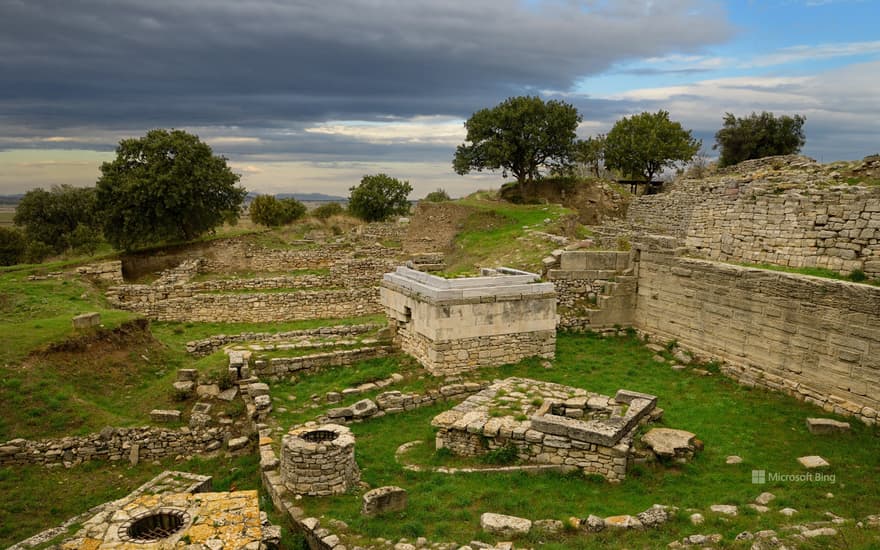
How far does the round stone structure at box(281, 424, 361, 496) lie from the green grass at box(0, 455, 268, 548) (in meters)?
0.80

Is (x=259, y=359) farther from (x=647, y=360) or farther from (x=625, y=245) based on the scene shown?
(x=625, y=245)

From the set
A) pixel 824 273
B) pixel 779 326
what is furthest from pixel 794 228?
pixel 779 326

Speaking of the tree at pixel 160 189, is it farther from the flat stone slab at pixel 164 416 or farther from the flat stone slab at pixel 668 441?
the flat stone slab at pixel 668 441

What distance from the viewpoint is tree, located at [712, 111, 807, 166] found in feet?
119

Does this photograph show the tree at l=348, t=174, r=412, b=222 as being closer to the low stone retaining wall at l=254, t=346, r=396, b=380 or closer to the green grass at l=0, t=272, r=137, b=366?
the green grass at l=0, t=272, r=137, b=366

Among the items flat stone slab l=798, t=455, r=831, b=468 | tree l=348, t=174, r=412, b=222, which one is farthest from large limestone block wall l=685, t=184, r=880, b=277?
tree l=348, t=174, r=412, b=222

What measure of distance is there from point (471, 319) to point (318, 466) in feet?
17.2

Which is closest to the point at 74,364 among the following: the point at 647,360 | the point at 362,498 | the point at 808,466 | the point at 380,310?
the point at 362,498

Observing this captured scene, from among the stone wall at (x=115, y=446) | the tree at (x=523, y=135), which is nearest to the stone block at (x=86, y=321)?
the stone wall at (x=115, y=446)

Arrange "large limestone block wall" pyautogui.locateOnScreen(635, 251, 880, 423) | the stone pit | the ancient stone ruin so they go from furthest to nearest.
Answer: the ancient stone ruin, "large limestone block wall" pyautogui.locateOnScreen(635, 251, 880, 423), the stone pit

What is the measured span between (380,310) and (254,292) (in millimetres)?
5117

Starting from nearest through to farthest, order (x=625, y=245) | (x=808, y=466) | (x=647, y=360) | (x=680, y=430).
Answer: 1. (x=808, y=466)
2. (x=680, y=430)
3. (x=647, y=360)
4. (x=625, y=245)

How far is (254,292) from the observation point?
21.8m

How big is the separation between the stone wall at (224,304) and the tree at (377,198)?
28.2m
